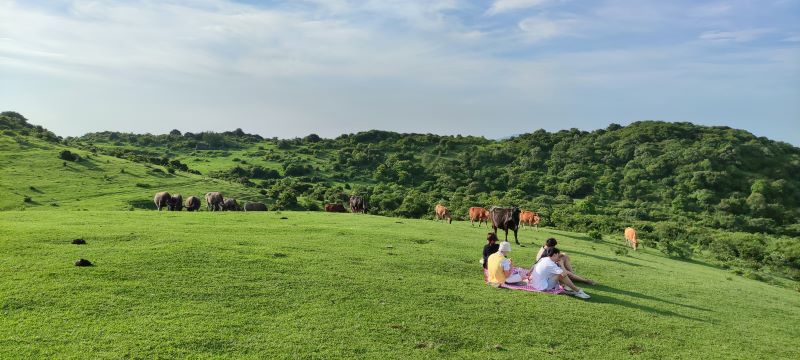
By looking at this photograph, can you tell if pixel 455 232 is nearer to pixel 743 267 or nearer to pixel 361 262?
pixel 361 262

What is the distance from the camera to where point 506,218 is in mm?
23469

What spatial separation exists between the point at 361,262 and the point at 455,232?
10.2m

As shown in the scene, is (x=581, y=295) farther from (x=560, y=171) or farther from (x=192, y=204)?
(x=560, y=171)

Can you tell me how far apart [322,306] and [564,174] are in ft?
252

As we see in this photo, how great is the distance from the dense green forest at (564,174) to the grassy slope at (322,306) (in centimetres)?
2773

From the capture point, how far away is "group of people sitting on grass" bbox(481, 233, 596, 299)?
13984 millimetres

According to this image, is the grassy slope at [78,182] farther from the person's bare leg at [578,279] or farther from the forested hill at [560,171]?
the person's bare leg at [578,279]

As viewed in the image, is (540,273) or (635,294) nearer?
(540,273)

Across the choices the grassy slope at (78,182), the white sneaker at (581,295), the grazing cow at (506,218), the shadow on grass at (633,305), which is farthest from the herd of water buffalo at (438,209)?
the white sneaker at (581,295)

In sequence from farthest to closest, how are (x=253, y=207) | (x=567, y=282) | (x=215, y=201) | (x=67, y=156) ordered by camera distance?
(x=67, y=156) → (x=253, y=207) → (x=215, y=201) → (x=567, y=282)

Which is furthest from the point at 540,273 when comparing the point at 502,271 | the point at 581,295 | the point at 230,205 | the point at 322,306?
the point at 230,205

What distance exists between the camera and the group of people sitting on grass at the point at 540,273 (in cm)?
1398

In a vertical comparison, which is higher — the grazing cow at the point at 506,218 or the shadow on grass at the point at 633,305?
the grazing cow at the point at 506,218

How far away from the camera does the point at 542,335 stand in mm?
10703
